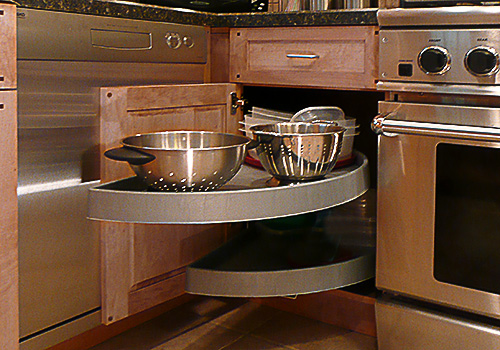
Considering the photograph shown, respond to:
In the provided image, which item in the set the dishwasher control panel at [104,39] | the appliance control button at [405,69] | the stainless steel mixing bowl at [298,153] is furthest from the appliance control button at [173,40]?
the appliance control button at [405,69]

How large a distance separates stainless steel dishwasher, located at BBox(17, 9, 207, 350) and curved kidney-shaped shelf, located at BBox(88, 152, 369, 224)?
16 cm

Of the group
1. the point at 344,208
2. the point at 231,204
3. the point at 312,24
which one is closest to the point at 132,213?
the point at 231,204

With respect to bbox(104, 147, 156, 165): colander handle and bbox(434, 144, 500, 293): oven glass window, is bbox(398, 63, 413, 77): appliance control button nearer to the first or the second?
bbox(434, 144, 500, 293): oven glass window

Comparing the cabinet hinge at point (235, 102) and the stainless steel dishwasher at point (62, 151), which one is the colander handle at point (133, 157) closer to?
the stainless steel dishwasher at point (62, 151)

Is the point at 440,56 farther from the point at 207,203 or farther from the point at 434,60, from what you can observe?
the point at 207,203

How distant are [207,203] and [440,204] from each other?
63 centimetres

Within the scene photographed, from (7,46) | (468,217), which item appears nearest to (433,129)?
(468,217)

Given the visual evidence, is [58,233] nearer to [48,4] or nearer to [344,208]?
[48,4]

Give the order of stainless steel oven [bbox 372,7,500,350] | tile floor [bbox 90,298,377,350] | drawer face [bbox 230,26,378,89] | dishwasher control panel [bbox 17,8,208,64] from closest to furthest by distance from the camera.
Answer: dishwasher control panel [bbox 17,8,208,64]
stainless steel oven [bbox 372,7,500,350]
drawer face [bbox 230,26,378,89]
tile floor [bbox 90,298,377,350]

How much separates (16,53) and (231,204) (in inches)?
21.2

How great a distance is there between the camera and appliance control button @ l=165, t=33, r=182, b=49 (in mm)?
1594

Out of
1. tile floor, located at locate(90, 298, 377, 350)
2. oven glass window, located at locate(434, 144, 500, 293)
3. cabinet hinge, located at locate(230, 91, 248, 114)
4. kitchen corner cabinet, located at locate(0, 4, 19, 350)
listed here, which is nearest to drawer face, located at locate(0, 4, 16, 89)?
kitchen corner cabinet, located at locate(0, 4, 19, 350)

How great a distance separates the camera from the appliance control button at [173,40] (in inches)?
62.7

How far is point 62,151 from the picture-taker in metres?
1.34
